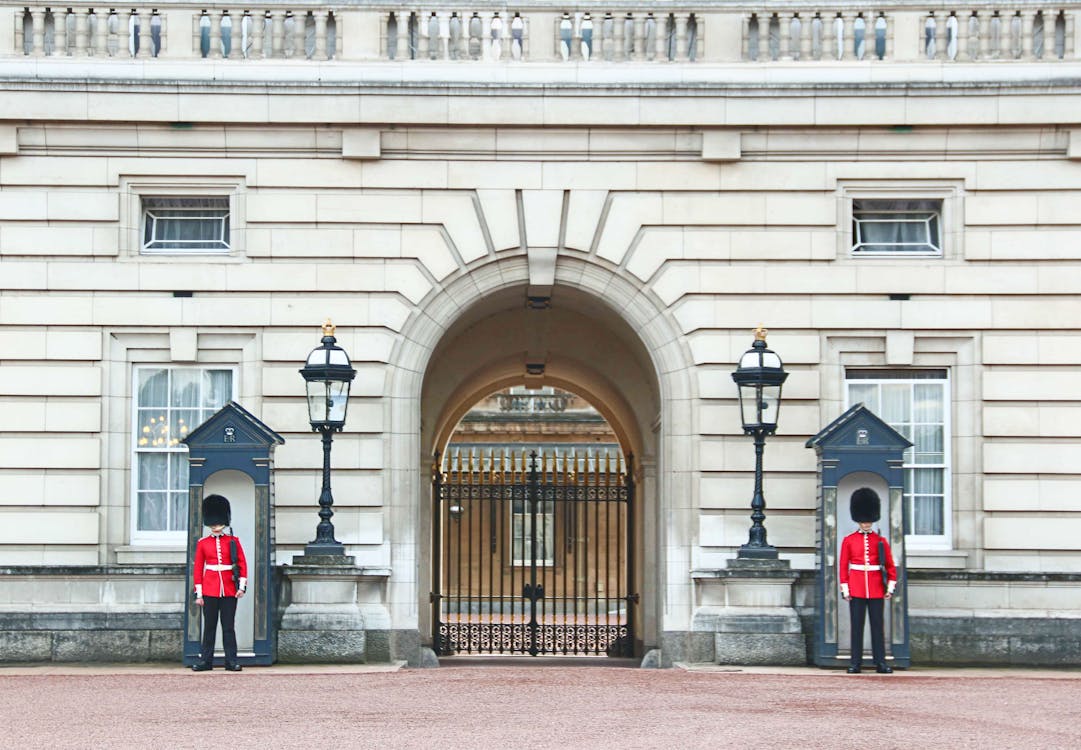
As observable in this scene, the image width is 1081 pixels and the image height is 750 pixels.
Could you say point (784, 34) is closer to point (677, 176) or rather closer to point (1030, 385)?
point (677, 176)

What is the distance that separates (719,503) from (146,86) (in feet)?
19.3

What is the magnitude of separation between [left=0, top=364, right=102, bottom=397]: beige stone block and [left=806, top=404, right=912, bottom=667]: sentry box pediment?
600cm

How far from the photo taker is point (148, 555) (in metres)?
18.2

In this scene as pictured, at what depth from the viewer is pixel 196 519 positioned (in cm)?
1716

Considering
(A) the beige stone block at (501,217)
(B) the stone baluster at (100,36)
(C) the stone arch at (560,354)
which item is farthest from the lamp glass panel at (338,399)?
(B) the stone baluster at (100,36)

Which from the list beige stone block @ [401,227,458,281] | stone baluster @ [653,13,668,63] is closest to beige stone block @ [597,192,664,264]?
stone baluster @ [653,13,668,63]

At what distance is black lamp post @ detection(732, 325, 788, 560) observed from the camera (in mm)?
17703

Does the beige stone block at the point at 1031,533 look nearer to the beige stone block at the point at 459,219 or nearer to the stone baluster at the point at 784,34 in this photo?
the stone baluster at the point at 784,34

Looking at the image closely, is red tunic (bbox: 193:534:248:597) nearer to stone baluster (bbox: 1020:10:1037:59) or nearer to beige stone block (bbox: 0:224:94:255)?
beige stone block (bbox: 0:224:94:255)

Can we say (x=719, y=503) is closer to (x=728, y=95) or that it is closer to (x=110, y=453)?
(x=728, y=95)

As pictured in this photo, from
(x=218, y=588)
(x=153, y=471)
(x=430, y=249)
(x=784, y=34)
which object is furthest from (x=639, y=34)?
(x=218, y=588)

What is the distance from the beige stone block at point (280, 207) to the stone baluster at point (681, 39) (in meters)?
3.29

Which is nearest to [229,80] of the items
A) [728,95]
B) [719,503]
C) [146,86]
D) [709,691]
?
[146,86]

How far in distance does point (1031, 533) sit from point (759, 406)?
2613mm
